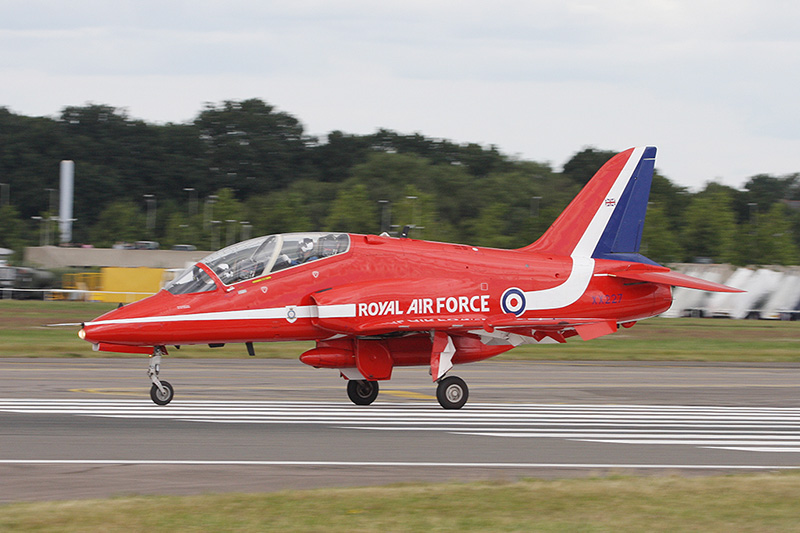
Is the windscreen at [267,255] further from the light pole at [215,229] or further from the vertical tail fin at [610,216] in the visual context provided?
the light pole at [215,229]

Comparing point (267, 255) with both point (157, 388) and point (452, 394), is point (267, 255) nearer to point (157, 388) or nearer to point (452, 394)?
point (157, 388)

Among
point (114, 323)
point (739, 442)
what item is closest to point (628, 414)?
point (739, 442)

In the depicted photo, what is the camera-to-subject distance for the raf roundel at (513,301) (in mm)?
15984

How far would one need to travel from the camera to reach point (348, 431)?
40.1 feet

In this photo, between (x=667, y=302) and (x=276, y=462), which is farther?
(x=667, y=302)

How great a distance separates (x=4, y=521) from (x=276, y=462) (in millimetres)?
3303

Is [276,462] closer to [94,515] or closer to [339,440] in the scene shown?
[339,440]

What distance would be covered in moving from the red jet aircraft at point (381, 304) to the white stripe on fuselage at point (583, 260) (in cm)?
3

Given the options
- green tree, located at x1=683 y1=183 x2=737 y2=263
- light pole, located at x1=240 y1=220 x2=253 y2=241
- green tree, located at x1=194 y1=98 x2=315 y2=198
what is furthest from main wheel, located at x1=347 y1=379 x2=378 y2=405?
green tree, located at x1=194 y1=98 x2=315 y2=198

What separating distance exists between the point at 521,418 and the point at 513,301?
2658 millimetres

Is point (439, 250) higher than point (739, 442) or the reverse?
higher

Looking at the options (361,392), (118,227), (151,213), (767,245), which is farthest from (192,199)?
(361,392)

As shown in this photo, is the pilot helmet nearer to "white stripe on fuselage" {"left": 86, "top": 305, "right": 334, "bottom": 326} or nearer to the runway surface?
"white stripe on fuselage" {"left": 86, "top": 305, "right": 334, "bottom": 326}

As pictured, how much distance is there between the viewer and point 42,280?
5762 centimetres
